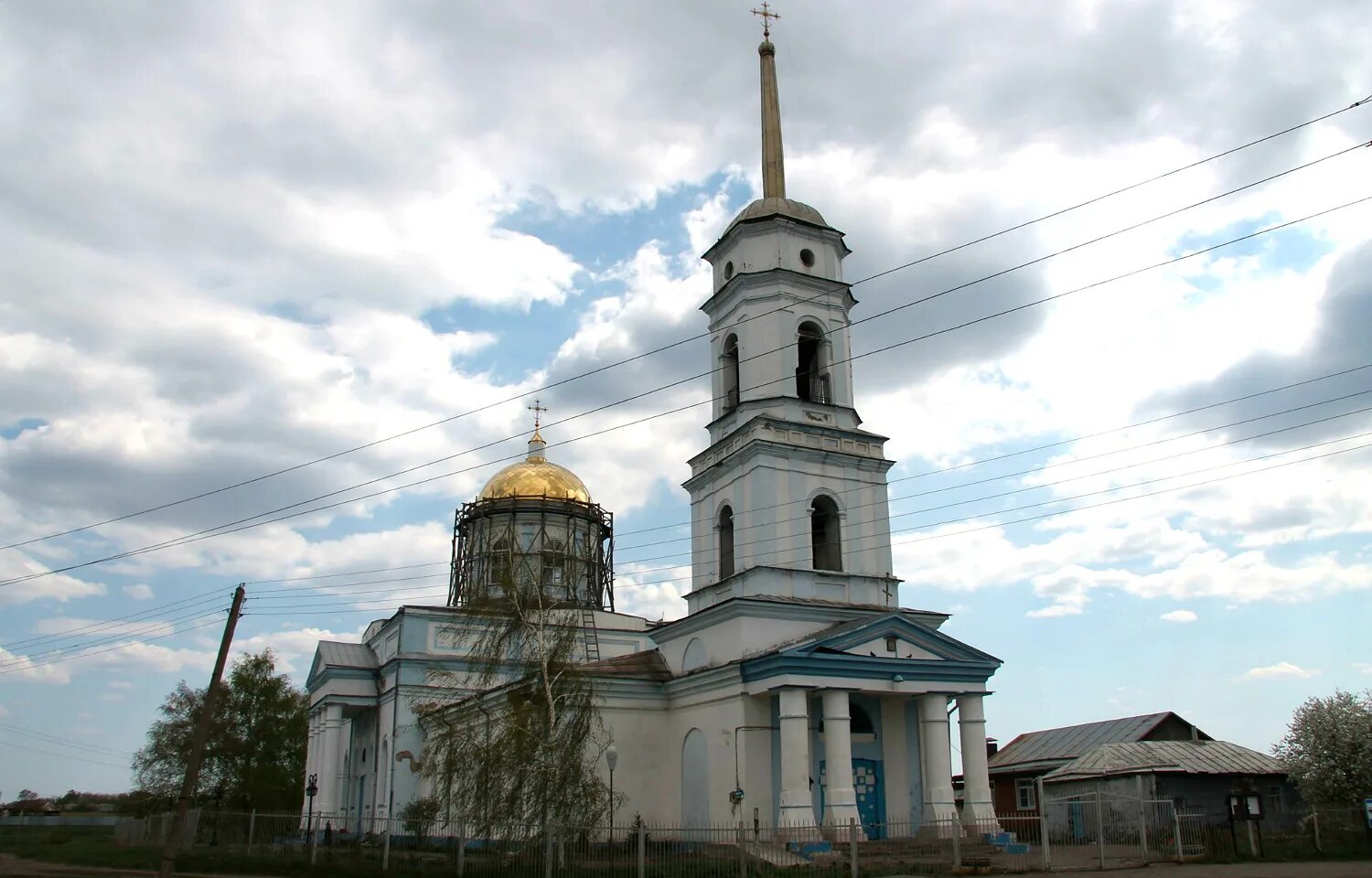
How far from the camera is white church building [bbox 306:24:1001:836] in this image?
23766 millimetres

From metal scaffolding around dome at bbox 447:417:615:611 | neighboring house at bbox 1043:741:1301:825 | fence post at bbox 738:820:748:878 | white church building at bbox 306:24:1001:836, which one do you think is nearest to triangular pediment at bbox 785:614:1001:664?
white church building at bbox 306:24:1001:836

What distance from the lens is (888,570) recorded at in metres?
27.1

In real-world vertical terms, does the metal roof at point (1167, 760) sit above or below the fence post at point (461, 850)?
above

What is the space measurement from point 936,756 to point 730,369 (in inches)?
446

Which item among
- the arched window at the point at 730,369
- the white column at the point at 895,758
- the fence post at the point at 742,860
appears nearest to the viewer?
the fence post at the point at 742,860

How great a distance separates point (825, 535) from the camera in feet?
90.1

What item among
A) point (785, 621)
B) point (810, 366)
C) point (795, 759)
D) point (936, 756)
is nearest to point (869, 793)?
point (936, 756)

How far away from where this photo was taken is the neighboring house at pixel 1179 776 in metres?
30.9

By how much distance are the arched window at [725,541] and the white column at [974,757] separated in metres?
6.50

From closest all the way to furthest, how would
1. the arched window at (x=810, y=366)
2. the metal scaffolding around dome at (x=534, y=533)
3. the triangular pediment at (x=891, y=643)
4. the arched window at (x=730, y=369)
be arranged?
the triangular pediment at (x=891, y=643) → the arched window at (x=810, y=366) → the arched window at (x=730, y=369) → the metal scaffolding around dome at (x=534, y=533)

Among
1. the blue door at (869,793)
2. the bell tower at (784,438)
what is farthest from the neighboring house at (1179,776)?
the bell tower at (784,438)

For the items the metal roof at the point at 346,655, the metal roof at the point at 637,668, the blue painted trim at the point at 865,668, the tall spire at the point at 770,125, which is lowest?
the blue painted trim at the point at 865,668

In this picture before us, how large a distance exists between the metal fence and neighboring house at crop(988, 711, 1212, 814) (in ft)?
Answer: 27.4

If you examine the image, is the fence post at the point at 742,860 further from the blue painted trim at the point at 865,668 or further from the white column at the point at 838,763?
the blue painted trim at the point at 865,668
